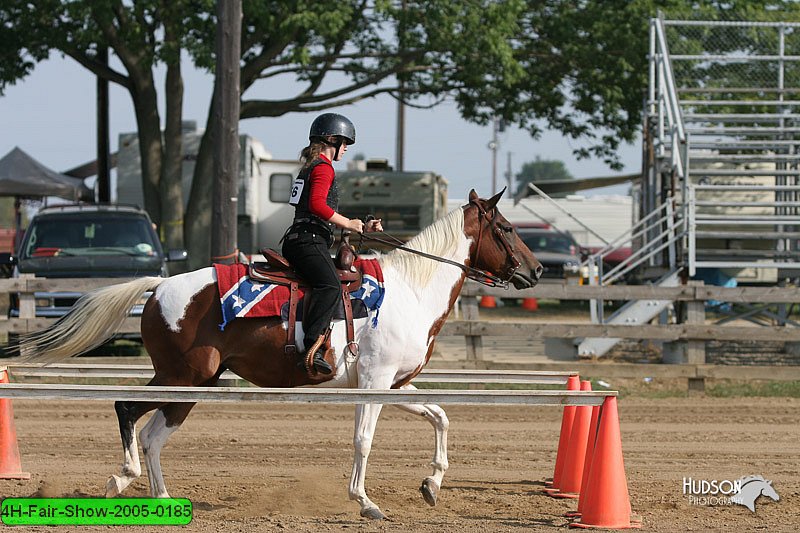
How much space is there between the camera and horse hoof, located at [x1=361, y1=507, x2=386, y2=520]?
7.04 meters

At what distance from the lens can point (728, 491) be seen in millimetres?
8156

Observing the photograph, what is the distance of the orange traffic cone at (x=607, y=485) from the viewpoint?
6840 millimetres

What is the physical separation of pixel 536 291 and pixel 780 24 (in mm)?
9068

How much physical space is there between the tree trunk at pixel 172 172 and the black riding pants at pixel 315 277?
54.3 feet

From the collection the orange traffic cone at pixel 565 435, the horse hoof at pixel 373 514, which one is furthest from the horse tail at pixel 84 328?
the orange traffic cone at pixel 565 435

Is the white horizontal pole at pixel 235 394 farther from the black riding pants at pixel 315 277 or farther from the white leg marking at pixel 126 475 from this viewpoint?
the white leg marking at pixel 126 475

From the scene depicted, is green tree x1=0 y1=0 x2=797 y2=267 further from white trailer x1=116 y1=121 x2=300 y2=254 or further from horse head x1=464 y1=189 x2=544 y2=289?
horse head x1=464 y1=189 x2=544 y2=289

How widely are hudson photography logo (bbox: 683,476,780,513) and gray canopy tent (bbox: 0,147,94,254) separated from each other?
2069cm

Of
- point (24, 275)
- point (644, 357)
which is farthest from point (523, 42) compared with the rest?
point (24, 275)

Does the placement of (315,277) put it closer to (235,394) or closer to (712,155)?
(235,394)

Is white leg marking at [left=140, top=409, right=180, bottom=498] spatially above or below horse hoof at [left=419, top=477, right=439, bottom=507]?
above

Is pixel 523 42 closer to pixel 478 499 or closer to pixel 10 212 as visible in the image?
pixel 478 499

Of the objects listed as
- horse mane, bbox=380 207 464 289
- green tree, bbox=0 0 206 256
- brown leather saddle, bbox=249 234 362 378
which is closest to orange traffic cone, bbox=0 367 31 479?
brown leather saddle, bbox=249 234 362 378

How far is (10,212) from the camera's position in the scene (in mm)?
133500
